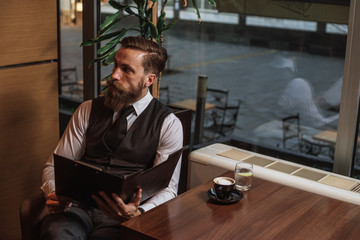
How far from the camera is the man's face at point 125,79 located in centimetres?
239

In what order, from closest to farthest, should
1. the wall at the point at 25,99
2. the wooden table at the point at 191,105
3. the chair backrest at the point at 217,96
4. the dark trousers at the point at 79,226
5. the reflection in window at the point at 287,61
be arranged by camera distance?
1. the dark trousers at the point at 79,226
2. the wall at the point at 25,99
3. the reflection in window at the point at 287,61
4. the wooden table at the point at 191,105
5. the chair backrest at the point at 217,96

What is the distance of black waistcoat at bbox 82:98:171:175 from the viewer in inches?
94.5

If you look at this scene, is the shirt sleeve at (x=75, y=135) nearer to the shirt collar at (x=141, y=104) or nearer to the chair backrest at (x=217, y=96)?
the shirt collar at (x=141, y=104)

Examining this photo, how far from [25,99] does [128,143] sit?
0.91 m

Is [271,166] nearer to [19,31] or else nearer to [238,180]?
[238,180]

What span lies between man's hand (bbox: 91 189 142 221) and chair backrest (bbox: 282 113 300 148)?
1960 millimetres

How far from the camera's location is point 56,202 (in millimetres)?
2242

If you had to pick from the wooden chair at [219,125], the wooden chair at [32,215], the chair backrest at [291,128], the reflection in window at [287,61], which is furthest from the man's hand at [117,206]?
the wooden chair at [219,125]

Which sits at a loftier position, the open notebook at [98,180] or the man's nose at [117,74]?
the man's nose at [117,74]

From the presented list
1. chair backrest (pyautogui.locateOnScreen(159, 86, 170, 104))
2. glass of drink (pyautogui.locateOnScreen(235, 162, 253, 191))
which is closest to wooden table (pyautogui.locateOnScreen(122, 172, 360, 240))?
glass of drink (pyautogui.locateOnScreen(235, 162, 253, 191))

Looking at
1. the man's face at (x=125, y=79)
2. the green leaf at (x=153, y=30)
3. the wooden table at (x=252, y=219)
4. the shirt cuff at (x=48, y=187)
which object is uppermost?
the green leaf at (x=153, y=30)

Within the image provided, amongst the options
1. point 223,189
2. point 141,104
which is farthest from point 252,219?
point 141,104

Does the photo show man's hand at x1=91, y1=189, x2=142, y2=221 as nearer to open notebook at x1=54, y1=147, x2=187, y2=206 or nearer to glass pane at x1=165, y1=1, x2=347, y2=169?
open notebook at x1=54, y1=147, x2=187, y2=206

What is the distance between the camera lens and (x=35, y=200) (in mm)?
2324
